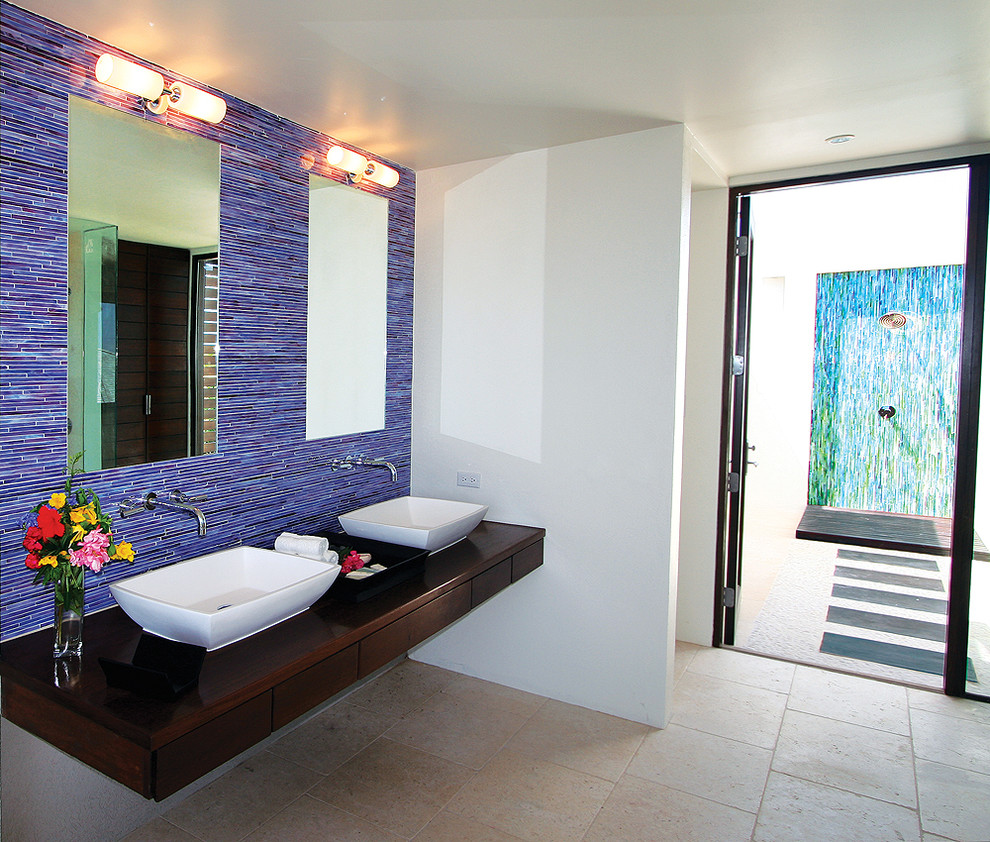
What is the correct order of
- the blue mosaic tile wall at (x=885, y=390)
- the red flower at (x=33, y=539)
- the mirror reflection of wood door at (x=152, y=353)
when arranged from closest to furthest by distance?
the red flower at (x=33, y=539)
the mirror reflection of wood door at (x=152, y=353)
the blue mosaic tile wall at (x=885, y=390)

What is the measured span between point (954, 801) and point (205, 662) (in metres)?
2.47

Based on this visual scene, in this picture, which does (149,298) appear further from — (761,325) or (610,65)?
(761,325)

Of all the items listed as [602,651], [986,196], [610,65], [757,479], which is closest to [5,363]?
[610,65]

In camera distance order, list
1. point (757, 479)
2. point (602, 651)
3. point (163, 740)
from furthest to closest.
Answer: point (757, 479), point (602, 651), point (163, 740)

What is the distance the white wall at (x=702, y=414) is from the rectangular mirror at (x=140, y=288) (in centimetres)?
237

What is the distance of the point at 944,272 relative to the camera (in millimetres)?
5625

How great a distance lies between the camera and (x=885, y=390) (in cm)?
577

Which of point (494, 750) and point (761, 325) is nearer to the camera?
point (494, 750)

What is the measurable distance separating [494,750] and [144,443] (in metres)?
→ 1.68

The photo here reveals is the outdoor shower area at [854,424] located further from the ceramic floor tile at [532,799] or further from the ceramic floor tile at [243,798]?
the ceramic floor tile at [243,798]

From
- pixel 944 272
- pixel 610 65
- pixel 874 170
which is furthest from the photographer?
pixel 944 272

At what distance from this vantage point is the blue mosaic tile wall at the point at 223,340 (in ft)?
5.89

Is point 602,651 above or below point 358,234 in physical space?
below

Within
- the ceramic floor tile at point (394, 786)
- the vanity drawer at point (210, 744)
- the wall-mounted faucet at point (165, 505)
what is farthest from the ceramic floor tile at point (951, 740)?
the wall-mounted faucet at point (165, 505)
